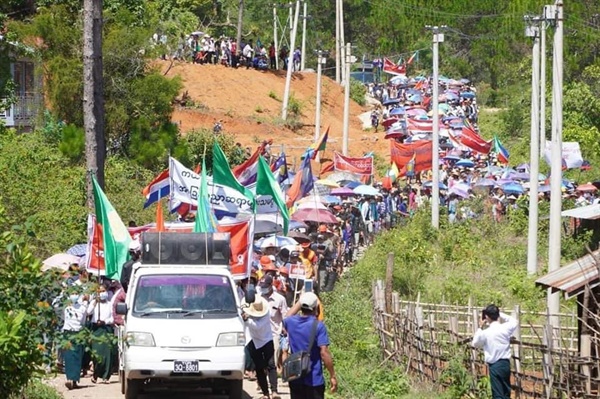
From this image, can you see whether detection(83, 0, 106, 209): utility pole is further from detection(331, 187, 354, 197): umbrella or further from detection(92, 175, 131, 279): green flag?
detection(331, 187, 354, 197): umbrella

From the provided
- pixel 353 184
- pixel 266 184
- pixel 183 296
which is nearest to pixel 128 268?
pixel 183 296

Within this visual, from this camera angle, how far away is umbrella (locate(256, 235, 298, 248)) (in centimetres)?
2564

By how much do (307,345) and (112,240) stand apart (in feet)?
22.4

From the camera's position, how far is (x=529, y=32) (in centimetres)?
2939

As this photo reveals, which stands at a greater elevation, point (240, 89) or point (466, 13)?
point (466, 13)

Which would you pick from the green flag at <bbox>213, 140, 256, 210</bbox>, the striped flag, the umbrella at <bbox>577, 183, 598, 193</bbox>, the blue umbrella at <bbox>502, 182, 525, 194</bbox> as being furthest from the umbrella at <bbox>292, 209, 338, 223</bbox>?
the umbrella at <bbox>577, 183, 598, 193</bbox>

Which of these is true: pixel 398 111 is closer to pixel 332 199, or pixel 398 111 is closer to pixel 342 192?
pixel 342 192

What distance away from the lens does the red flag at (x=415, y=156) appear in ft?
134

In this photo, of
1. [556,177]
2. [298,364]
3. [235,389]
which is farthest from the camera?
[556,177]

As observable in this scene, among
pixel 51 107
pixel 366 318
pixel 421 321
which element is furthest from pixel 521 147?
pixel 421 321

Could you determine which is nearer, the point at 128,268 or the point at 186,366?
the point at 186,366

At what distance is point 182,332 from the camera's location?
51.3 ft

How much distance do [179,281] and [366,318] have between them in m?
5.85

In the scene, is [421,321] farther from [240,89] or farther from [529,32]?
[240,89]
